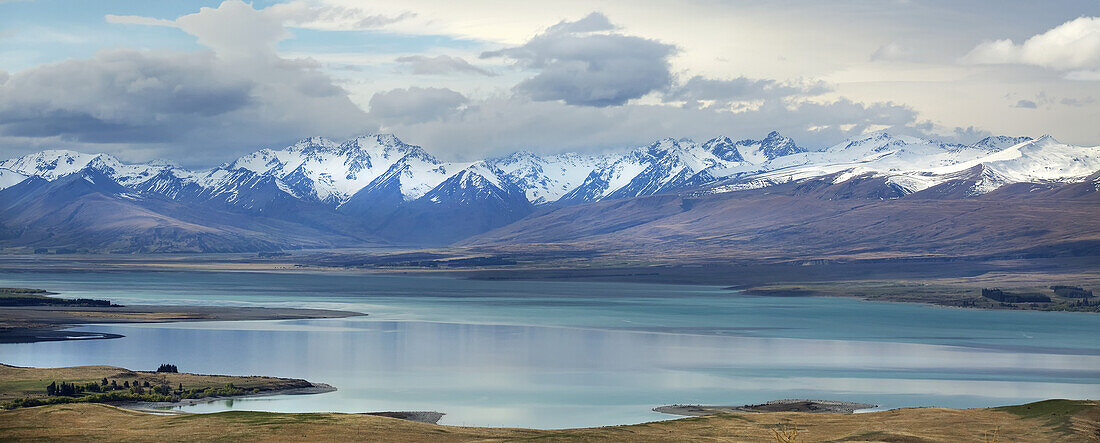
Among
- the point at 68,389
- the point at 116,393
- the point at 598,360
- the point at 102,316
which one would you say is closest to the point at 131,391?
the point at 116,393

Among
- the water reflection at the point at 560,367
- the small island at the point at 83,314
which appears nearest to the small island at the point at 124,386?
the water reflection at the point at 560,367

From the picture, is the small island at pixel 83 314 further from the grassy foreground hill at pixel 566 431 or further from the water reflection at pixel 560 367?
the grassy foreground hill at pixel 566 431

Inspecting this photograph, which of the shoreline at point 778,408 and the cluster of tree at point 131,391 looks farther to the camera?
the shoreline at point 778,408

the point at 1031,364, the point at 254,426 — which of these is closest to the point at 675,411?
the point at 254,426

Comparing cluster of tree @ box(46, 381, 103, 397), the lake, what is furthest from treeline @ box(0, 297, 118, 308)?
cluster of tree @ box(46, 381, 103, 397)

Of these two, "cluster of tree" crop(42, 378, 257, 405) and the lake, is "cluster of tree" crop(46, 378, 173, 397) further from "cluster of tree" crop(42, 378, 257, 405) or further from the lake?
the lake

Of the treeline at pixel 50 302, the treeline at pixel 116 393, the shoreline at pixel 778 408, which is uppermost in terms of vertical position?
the treeline at pixel 50 302

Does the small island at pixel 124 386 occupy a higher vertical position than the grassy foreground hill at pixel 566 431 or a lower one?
higher
